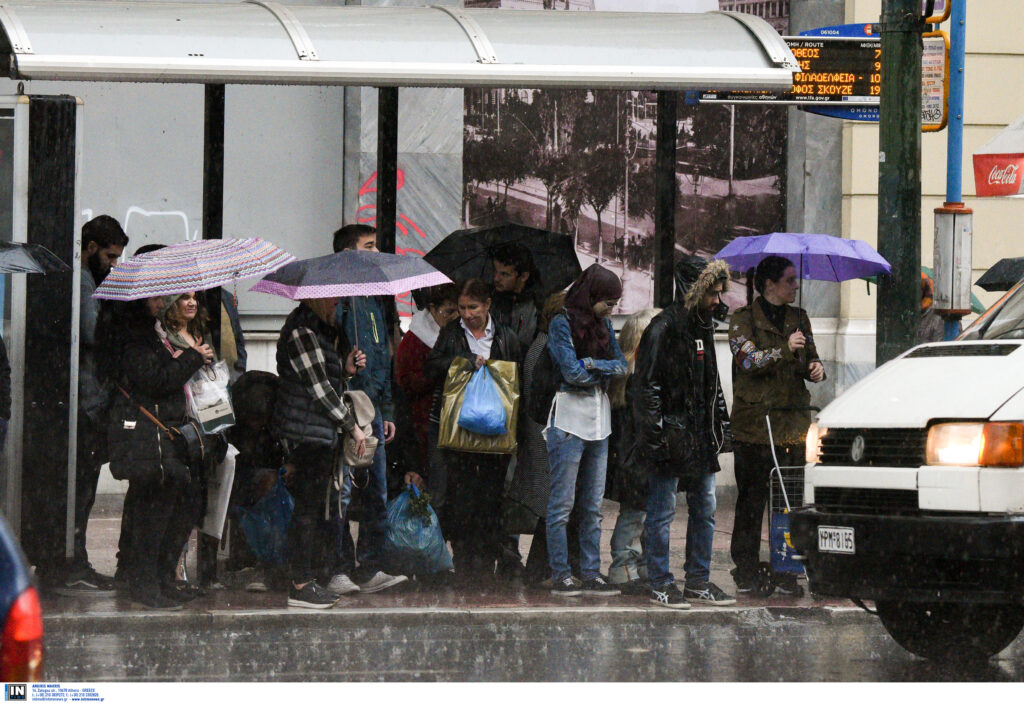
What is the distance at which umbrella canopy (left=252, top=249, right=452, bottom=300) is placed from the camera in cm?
887

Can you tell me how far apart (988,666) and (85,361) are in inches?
195

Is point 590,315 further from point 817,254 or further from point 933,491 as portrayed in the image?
point 933,491

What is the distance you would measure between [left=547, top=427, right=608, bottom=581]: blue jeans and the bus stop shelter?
2.05 meters

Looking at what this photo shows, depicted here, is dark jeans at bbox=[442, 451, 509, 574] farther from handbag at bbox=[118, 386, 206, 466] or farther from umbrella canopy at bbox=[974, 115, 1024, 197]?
umbrella canopy at bbox=[974, 115, 1024, 197]

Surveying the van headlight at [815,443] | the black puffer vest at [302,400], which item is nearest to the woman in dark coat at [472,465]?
the black puffer vest at [302,400]

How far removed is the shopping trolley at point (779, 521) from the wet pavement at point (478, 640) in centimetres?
15

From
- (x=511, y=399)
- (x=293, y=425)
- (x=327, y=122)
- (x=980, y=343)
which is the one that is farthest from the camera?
(x=327, y=122)

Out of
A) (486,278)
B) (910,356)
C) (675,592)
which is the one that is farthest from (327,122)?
(910,356)

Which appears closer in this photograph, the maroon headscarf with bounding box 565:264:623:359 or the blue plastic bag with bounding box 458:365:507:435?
the blue plastic bag with bounding box 458:365:507:435

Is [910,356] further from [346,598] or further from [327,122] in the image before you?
[327,122]

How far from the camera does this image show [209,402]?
8.99m

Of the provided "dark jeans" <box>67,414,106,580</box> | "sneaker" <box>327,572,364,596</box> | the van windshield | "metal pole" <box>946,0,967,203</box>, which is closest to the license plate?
the van windshield

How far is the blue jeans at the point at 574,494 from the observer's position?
31.4 ft

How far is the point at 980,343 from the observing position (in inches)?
279
